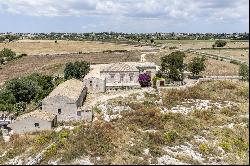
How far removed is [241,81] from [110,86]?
18272 mm

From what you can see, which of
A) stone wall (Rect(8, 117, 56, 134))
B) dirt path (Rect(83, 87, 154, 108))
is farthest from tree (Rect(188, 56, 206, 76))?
stone wall (Rect(8, 117, 56, 134))

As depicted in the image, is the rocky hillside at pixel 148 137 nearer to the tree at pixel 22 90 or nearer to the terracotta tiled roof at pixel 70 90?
the terracotta tiled roof at pixel 70 90

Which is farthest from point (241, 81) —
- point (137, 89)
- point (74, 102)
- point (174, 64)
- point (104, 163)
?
point (104, 163)

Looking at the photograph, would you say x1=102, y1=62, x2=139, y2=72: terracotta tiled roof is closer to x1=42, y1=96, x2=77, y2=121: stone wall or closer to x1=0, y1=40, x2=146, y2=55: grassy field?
x1=42, y1=96, x2=77, y2=121: stone wall

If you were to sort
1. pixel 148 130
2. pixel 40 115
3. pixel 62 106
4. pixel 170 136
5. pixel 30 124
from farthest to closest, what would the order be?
pixel 62 106
pixel 40 115
pixel 30 124
pixel 148 130
pixel 170 136

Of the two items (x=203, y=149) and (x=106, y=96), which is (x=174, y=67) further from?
(x=203, y=149)

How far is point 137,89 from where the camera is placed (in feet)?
163

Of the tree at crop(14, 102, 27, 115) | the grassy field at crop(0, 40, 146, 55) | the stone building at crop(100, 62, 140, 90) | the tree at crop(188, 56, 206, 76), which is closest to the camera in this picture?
the tree at crop(14, 102, 27, 115)

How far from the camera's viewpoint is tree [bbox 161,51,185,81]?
5784 centimetres

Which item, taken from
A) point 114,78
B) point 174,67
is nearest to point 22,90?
point 114,78

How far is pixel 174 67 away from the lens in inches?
2312

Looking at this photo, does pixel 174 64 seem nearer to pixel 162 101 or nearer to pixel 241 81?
pixel 241 81

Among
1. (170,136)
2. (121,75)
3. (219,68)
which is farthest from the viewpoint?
(219,68)

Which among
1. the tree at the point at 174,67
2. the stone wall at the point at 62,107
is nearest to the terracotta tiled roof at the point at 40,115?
the stone wall at the point at 62,107
